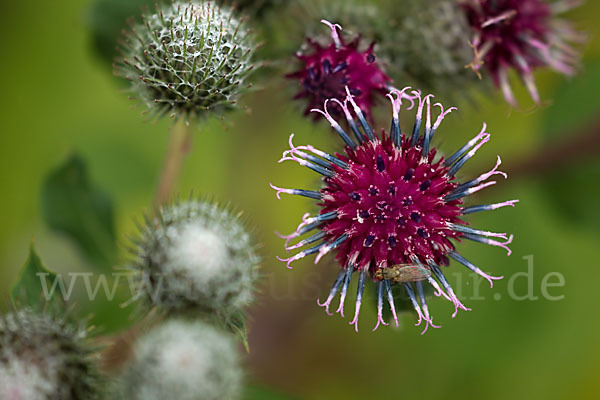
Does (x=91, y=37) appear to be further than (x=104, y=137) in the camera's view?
No

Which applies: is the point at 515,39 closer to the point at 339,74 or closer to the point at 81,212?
the point at 339,74

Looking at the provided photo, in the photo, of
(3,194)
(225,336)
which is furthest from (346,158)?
(3,194)

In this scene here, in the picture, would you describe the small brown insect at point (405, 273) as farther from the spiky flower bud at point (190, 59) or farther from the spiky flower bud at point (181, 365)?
the spiky flower bud at point (190, 59)

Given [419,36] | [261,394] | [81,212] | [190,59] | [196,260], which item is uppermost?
[419,36]

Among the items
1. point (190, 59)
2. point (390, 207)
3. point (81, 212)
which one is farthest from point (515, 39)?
point (81, 212)

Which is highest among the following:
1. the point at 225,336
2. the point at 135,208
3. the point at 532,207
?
the point at 532,207

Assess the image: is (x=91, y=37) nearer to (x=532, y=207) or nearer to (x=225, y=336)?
(x=225, y=336)

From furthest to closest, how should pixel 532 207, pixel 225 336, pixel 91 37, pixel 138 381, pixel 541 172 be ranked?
pixel 532 207, pixel 541 172, pixel 91 37, pixel 225 336, pixel 138 381
